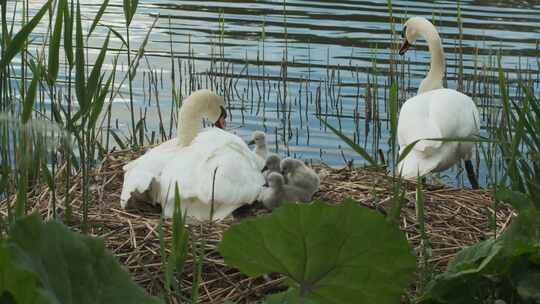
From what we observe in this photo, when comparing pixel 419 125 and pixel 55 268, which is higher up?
pixel 55 268

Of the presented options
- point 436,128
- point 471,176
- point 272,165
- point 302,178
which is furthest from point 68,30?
point 471,176

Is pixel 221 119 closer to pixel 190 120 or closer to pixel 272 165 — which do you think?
pixel 190 120

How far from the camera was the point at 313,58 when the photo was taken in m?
10.7

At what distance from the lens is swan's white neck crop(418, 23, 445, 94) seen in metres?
7.04

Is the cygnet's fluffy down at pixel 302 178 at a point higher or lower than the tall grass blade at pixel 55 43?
lower

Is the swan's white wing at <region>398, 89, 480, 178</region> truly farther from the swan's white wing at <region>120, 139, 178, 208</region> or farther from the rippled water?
the swan's white wing at <region>120, 139, 178, 208</region>

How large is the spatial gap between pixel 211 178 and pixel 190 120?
31.7 inches

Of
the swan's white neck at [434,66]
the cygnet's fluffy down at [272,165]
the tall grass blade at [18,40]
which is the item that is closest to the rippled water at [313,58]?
the swan's white neck at [434,66]

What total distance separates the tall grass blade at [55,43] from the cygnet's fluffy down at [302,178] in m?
1.71

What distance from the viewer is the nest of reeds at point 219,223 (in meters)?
3.34

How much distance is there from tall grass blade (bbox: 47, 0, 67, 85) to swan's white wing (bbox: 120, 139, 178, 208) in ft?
4.10

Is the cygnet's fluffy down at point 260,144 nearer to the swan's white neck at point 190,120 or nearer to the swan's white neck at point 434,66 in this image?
the swan's white neck at point 190,120

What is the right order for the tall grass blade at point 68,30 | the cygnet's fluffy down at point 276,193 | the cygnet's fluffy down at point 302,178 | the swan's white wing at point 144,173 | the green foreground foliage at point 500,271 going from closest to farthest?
the green foreground foliage at point 500,271 → the tall grass blade at point 68,30 → the swan's white wing at point 144,173 → the cygnet's fluffy down at point 276,193 → the cygnet's fluffy down at point 302,178

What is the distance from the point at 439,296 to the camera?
8.39ft
